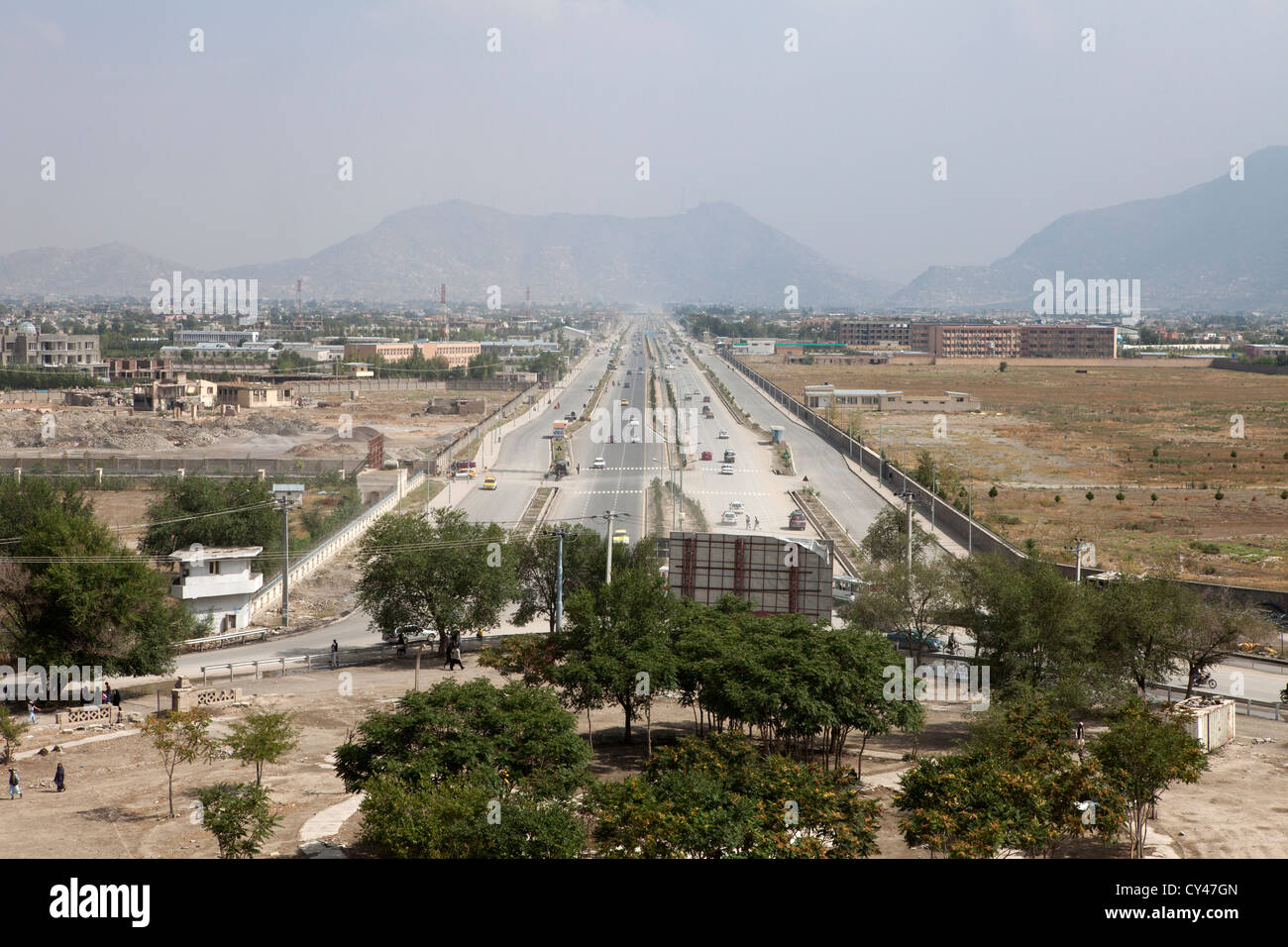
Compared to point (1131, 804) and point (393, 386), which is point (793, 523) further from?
point (393, 386)

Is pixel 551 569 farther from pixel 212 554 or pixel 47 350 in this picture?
pixel 47 350

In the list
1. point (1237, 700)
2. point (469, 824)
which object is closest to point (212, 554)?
point (469, 824)

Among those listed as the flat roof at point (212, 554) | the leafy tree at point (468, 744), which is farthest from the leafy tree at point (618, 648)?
the flat roof at point (212, 554)

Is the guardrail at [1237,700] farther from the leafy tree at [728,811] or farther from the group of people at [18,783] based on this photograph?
the group of people at [18,783]

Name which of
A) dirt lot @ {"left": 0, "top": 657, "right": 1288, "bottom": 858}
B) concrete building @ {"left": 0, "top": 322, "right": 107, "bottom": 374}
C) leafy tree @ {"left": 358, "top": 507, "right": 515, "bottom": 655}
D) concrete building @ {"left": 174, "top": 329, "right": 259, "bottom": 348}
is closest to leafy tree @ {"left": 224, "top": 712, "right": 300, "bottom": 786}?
dirt lot @ {"left": 0, "top": 657, "right": 1288, "bottom": 858}
